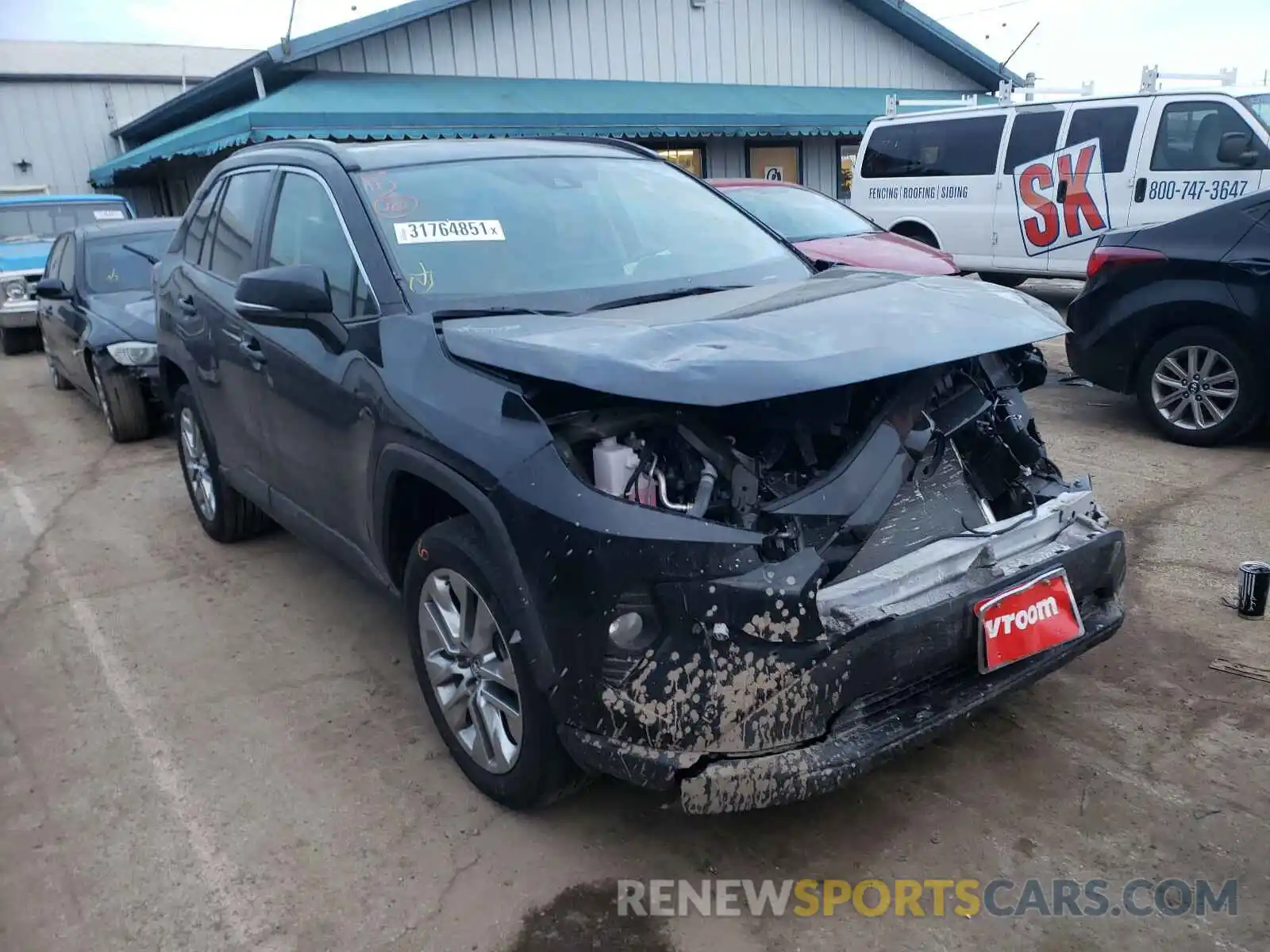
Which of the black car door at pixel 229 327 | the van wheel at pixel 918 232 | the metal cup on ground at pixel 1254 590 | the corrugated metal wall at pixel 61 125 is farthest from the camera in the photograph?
the corrugated metal wall at pixel 61 125

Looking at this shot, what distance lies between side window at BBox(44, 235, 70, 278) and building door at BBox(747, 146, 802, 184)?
11.5 meters

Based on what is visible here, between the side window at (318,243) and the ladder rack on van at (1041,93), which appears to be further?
the ladder rack on van at (1041,93)

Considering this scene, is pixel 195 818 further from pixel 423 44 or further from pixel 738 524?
pixel 423 44

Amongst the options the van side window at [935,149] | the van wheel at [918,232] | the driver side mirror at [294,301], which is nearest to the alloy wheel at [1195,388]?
the driver side mirror at [294,301]

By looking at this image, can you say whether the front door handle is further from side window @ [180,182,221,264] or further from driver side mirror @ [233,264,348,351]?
side window @ [180,182,221,264]

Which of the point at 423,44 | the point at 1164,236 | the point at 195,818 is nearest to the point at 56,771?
the point at 195,818

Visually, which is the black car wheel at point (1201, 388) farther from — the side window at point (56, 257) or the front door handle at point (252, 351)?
the side window at point (56, 257)

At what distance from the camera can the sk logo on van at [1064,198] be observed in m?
9.73

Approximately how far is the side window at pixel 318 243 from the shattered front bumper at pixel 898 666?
5.41 feet

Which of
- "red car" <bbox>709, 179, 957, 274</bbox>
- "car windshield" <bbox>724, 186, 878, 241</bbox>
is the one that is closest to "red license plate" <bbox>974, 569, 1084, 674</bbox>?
"red car" <bbox>709, 179, 957, 274</bbox>

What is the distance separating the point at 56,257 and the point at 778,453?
31.2 ft

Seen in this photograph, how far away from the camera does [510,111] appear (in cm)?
1389

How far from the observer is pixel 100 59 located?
26703 millimetres

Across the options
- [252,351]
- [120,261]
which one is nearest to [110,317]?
[120,261]
